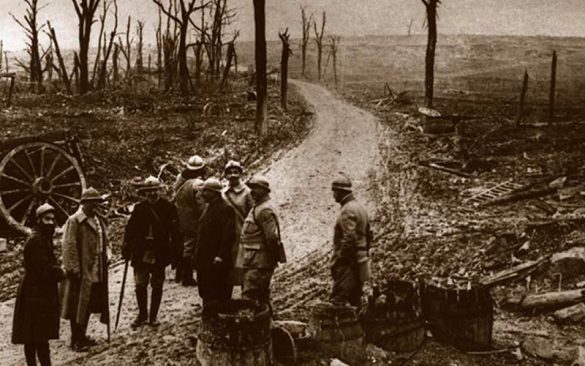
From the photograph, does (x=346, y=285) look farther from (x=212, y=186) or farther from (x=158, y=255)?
(x=158, y=255)

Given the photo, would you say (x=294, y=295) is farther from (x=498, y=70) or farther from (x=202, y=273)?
(x=498, y=70)

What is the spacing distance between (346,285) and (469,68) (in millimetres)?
70324

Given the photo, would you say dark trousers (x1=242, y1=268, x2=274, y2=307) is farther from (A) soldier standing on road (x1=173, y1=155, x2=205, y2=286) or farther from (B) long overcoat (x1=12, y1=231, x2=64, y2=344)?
(A) soldier standing on road (x1=173, y1=155, x2=205, y2=286)

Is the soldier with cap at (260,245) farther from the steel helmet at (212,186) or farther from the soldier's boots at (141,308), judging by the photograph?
the soldier's boots at (141,308)

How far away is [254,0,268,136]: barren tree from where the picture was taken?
877 inches

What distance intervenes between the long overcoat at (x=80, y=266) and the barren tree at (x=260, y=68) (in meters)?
14.4

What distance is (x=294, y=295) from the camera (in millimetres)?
9875

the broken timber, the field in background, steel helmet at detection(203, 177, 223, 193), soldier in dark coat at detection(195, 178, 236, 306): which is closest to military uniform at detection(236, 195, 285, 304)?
soldier in dark coat at detection(195, 178, 236, 306)

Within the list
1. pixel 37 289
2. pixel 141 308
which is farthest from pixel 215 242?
pixel 37 289

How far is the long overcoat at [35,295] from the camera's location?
680 centimetres

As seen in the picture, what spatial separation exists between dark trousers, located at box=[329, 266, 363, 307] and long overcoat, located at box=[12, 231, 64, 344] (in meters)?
2.96

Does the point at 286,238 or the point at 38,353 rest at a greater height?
the point at 38,353

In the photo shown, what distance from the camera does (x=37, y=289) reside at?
269 inches

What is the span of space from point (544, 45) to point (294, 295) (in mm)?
92175
